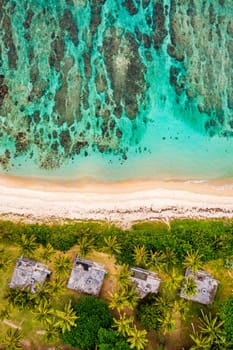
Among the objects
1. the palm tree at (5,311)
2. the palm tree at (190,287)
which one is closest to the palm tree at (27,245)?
the palm tree at (5,311)

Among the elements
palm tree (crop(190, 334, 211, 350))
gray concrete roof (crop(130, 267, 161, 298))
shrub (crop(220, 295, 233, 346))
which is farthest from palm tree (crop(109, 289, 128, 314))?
shrub (crop(220, 295, 233, 346))

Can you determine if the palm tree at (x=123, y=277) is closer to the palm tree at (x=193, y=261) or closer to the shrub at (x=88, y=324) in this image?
the shrub at (x=88, y=324)

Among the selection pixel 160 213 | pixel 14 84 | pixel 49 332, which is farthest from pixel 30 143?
pixel 49 332

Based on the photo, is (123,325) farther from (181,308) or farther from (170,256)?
(170,256)

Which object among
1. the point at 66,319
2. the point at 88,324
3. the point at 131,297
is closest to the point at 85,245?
the point at 131,297

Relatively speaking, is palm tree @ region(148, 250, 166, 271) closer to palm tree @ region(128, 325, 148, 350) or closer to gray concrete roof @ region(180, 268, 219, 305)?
gray concrete roof @ region(180, 268, 219, 305)

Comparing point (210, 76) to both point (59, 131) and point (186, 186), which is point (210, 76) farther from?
point (59, 131)
